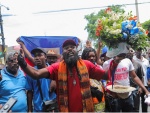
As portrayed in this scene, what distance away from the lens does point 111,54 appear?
383 centimetres

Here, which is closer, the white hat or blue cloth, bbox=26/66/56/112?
the white hat

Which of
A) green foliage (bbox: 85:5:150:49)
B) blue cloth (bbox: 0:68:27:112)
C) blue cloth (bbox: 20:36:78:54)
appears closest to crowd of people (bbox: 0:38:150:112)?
blue cloth (bbox: 0:68:27:112)

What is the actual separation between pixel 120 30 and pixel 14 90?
1.89 meters

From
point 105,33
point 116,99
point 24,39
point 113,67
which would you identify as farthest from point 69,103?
point 24,39

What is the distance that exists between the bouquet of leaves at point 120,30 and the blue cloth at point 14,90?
151 cm

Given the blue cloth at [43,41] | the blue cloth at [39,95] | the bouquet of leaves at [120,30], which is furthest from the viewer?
the blue cloth at [43,41]

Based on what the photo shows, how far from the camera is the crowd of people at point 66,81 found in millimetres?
3557

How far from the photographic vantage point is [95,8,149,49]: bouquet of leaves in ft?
12.1

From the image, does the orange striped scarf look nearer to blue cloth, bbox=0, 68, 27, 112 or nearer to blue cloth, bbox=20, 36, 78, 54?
blue cloth, bbox=0, 68, 27, 112

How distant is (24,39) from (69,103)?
178 inches

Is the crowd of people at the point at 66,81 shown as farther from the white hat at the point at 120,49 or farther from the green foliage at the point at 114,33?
the green foliage at the point at 114,33

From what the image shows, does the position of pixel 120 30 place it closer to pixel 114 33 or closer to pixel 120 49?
pixel 114 33

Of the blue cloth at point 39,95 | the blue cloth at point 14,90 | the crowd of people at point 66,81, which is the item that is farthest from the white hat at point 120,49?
the blue cloth at point 14,90

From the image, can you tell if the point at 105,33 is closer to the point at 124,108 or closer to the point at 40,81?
the point at 40,81
